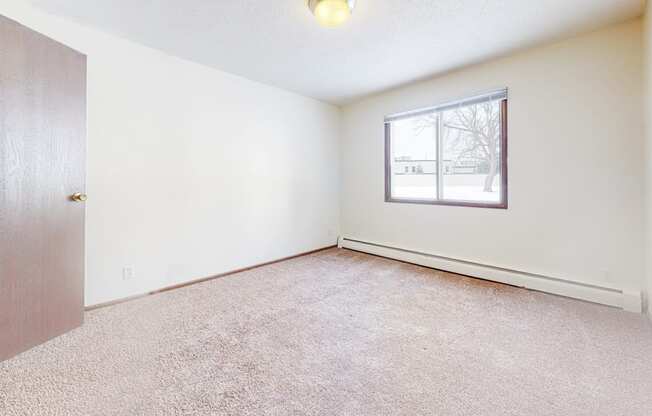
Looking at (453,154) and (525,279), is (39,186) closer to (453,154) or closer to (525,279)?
(453,154)

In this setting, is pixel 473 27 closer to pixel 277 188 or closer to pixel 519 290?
pixel 519 290

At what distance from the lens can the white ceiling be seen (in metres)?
2.04

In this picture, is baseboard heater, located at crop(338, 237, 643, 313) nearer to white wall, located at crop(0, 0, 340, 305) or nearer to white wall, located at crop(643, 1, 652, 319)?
white wall, located at crop(643, 1, 652, 319)

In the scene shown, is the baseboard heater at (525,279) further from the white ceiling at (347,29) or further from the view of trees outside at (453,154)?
the white ceiling at (347,29)

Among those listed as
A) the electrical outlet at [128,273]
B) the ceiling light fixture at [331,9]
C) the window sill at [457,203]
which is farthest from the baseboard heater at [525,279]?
the electrical outlet at [128,273]

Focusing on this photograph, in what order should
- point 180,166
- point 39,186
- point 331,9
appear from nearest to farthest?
point 39,186
point 331,9
point 180,166

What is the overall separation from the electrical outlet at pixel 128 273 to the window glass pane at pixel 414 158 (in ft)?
10.8

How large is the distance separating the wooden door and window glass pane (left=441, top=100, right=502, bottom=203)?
3665mm

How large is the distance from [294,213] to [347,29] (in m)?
2.42

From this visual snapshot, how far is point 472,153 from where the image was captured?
3234 millimetres

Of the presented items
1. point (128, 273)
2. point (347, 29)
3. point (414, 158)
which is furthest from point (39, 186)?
point (414, 158)

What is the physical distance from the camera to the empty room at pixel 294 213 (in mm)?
1493

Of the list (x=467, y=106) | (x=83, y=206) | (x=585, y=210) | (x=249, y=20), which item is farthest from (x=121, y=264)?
(x=585, y=210)

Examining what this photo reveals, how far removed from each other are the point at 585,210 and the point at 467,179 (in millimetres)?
1104
